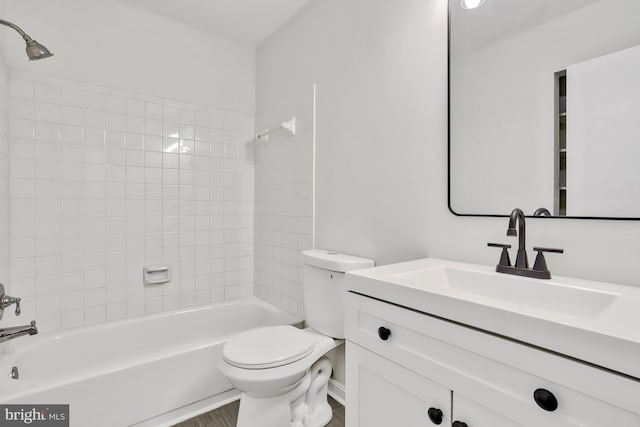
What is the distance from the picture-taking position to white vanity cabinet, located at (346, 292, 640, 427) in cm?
55

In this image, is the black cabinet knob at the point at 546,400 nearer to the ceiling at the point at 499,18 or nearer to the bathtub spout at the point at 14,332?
the ceiling at the point at 499,18

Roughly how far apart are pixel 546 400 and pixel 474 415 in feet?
0.59

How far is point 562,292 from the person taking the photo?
2.77 ft

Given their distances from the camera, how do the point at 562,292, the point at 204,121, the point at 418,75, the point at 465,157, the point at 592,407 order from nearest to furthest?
the point at 592,407 < the point at 562,292 < the point at 465,157 < the point at 418,75 < the point at 204,121

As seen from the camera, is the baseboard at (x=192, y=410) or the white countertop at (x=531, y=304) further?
the baseboard at (x=192, y=410)

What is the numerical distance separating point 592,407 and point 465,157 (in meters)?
0.89

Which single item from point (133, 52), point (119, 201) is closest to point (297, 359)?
point (119, 201)

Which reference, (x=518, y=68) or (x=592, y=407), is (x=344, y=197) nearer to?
(x=518, y=68)

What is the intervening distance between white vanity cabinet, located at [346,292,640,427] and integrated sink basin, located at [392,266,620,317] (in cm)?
10

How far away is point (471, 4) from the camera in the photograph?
1.21m

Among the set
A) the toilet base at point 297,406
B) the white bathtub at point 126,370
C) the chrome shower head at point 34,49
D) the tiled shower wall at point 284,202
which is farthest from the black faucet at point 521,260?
the chrome shower head at point 34,49

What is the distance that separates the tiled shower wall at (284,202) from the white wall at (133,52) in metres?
0.41

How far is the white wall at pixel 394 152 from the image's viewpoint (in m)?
0.98

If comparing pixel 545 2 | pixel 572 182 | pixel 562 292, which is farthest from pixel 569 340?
pixel 545 2
